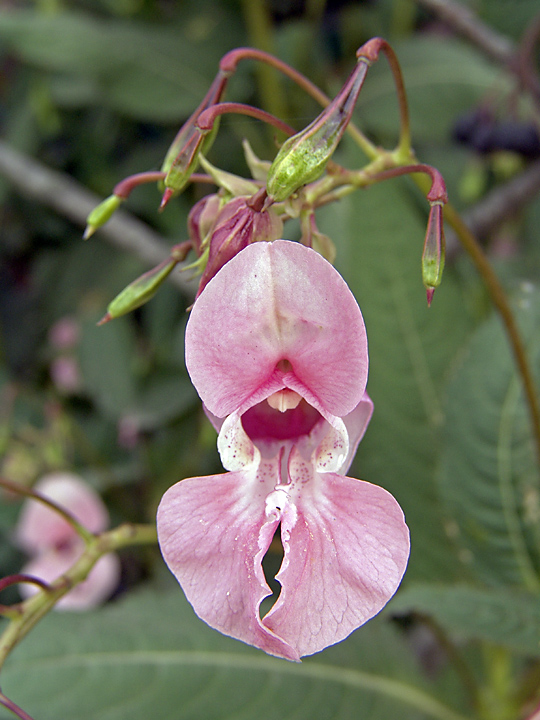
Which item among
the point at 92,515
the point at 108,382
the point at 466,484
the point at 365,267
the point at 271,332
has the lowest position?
the point at 92,515

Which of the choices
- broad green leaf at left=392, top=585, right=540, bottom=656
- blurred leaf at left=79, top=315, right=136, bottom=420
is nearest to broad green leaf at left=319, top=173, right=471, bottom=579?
broad green leaf at left=392, top=585, right=540, bottom=656

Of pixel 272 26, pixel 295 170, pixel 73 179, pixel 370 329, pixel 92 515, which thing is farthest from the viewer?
pixel 73 179

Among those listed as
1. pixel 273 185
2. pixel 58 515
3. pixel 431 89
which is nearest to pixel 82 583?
pixel 58 515

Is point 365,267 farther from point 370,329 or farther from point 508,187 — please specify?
point 508,187

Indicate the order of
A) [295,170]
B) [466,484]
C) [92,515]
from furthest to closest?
[92,515] → [466,484] → [295,170]

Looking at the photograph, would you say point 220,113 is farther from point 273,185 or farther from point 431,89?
point 431,89

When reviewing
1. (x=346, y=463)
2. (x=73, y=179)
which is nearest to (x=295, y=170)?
(x=346, y=463)
